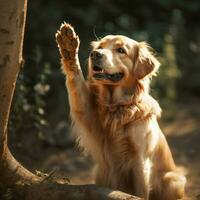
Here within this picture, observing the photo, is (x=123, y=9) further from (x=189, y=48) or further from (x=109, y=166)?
(x=109, y=166)

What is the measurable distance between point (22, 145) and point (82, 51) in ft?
11.2

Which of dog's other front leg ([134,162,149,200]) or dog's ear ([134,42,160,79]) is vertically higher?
dog's ear ([134,42,160,79])

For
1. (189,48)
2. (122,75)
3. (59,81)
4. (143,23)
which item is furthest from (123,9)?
(122,75)

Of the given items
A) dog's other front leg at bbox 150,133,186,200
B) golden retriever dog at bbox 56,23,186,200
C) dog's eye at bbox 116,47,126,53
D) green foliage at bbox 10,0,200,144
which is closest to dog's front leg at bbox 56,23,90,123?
golden retriever dog at bbox 56,23,186,200

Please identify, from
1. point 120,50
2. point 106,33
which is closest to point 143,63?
point 120,50

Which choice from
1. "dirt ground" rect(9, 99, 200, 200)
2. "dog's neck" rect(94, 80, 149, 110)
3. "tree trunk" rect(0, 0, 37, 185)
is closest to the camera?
"tree trunk" rect(0, 0, 37, 185)

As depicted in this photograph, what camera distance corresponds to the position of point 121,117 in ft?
19.0

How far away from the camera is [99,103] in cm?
594

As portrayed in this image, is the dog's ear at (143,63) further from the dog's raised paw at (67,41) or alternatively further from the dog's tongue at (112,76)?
the dog's raised paw at (67,41)

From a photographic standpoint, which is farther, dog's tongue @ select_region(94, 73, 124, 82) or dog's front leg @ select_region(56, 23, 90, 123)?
dog's tongue @ select_region(94, 73, 124, 82)

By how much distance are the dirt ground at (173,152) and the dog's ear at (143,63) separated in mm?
1858

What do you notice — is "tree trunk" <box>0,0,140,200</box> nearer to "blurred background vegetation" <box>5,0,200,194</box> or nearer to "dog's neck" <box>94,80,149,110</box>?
"dog's neck" <box>94,80,149,110</box>

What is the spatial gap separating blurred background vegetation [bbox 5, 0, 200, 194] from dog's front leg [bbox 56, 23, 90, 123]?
2.72 m

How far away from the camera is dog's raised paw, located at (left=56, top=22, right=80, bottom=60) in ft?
17.2
